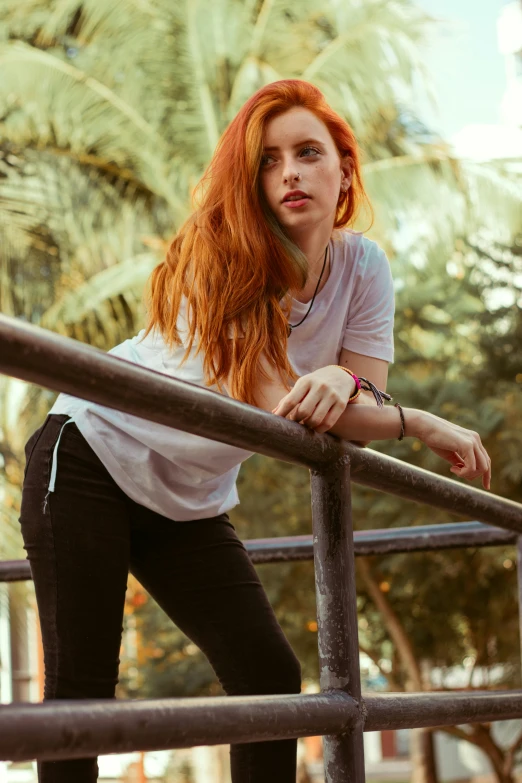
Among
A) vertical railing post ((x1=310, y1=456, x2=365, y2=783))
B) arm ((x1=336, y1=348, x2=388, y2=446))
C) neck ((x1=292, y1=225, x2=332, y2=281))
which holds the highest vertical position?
neck ((x1=292, y1=225, x2=332, y2=281))

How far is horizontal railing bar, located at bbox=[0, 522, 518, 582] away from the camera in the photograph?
1.88 m

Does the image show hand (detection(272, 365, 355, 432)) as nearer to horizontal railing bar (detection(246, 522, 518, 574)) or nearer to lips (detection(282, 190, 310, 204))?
lips (detection(282, 190, 310, 204))

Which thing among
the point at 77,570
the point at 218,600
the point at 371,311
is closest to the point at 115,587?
the point at 77,570

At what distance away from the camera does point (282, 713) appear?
0.99 metres

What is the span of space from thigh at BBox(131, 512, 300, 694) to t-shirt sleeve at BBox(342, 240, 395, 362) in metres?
0.37

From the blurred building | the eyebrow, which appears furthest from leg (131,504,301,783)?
the blurred building

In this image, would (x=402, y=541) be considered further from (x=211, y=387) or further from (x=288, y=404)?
(x=288, y=404)

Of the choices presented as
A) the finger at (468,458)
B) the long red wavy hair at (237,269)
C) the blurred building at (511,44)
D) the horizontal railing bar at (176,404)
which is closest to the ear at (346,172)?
the long red wavy hair at (237,269)

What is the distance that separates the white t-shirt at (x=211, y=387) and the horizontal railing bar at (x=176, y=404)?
1.05 feet

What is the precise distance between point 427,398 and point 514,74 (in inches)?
1241

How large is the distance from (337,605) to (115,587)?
46 centimetres

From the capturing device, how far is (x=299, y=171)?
1.71 meters

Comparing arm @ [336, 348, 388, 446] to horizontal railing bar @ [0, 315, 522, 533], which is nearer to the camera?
horizontal railing bar @ [0, 315, 522, 533]

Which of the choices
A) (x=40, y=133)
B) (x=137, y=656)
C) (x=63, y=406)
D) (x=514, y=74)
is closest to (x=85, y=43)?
(x=40, y=133)
